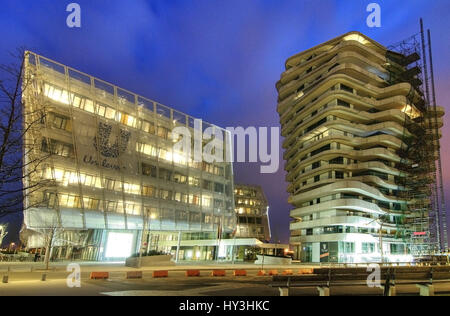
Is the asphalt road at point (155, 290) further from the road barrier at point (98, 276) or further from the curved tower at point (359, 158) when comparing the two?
the curved tower at point (359, 158)

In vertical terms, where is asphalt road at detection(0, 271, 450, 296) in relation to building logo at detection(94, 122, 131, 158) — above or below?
below

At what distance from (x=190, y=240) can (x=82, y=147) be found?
86.3 ft

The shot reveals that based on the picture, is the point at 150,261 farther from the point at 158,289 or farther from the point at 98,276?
the point at 158,289

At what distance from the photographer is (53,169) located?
38781 mm

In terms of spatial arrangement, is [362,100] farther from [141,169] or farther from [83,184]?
[83,184]

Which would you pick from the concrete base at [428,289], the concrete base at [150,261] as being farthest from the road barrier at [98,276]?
the concrete base at [428,289]

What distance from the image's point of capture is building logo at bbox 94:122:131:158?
44.6 metres

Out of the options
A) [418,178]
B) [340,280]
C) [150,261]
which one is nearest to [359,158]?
[418,178]

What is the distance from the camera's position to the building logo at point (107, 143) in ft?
146

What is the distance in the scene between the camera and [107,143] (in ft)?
149

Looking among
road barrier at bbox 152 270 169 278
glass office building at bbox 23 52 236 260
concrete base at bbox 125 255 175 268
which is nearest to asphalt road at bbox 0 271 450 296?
road barrier at bbox 152 270 169 278

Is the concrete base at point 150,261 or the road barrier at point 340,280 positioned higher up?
the road barrier at point 340,280

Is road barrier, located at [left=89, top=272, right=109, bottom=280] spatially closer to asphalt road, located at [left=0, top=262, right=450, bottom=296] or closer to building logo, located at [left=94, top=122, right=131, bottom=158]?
asphalt road, located at [left=0, top=262, right=450, bottom=296]
